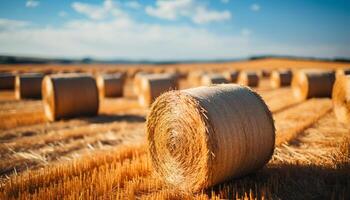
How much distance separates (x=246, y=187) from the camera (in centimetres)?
599

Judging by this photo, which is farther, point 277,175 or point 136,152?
point 136,152

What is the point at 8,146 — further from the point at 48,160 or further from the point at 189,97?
the point at 189,97

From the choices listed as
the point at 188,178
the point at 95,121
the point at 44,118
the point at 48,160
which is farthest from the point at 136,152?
the point at 44,118

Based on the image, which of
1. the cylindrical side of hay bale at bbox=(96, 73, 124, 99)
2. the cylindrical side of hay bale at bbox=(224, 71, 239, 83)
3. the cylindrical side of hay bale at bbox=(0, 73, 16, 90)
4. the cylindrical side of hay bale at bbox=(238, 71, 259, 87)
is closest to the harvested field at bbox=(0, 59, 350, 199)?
the cylindrical side of hay bale at bbox=(96, 73, 124, 99)

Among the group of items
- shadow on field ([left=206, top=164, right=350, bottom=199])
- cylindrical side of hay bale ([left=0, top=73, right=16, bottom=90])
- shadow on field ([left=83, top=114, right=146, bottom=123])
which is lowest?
shadow on field ([left=83, top=114, right=146, bottom=123])

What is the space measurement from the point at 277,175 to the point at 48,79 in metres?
9.95

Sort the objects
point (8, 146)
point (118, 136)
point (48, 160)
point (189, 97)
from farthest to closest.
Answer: point (118, 136)
point (8, 146)
point (48, 160)
point (189, 97)

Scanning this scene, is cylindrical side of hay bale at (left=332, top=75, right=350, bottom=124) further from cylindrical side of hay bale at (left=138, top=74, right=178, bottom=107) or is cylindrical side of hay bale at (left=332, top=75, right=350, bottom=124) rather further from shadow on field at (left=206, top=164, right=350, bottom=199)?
cylindrical side of hay bale at (left=138, top=74, right=178, bottom=107)

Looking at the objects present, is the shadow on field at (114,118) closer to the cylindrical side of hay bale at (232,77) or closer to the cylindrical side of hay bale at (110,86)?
the cylindrical side of hay bale at (110,86)

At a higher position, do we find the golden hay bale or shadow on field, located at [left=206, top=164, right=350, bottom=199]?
the golden hay bale

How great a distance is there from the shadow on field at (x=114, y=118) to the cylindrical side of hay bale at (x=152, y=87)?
289 centimetres

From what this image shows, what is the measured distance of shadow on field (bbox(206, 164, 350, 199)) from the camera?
557cm

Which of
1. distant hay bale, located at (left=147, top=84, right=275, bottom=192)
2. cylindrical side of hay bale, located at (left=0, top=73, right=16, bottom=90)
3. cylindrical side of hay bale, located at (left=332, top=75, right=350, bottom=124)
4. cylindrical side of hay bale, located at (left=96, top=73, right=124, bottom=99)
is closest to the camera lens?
distant hay bale, located at (left=147, top=84, right=275, bottom=192)

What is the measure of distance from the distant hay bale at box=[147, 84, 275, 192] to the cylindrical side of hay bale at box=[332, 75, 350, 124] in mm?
5414
